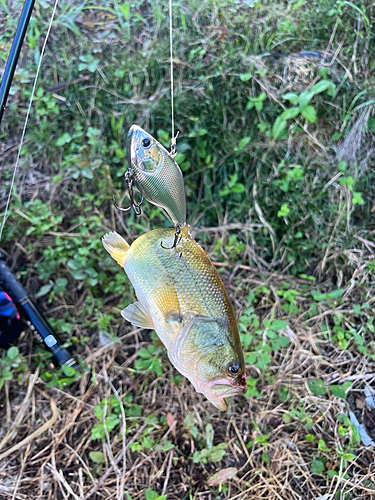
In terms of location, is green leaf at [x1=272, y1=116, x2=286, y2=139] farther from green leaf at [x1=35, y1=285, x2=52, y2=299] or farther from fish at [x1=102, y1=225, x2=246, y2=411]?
green leaf at [x1=35, y1=285, x2=52, y2=299]

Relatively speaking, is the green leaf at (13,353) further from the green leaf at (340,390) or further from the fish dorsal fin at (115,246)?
the green leaf at (340,390)

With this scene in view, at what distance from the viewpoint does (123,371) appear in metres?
2.30

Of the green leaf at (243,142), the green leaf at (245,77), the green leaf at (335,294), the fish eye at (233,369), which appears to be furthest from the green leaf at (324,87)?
the fish eye at (233,369)

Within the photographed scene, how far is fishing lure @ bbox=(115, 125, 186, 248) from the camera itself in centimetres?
111

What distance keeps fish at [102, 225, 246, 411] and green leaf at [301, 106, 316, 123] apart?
167 cm

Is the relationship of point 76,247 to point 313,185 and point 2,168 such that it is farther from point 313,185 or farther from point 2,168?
point 313,185

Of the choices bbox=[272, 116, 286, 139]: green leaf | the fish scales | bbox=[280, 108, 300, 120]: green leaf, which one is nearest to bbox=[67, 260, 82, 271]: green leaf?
the fish scales

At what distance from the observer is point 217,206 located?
8.73 ft

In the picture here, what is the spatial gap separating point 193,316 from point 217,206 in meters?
1.61

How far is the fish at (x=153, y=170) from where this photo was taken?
1109mm

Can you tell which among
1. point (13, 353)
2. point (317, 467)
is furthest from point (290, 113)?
point (13, 353)

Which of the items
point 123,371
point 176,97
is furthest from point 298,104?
point 123,371

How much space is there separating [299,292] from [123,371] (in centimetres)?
130

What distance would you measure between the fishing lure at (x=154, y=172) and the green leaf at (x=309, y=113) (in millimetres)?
1659
